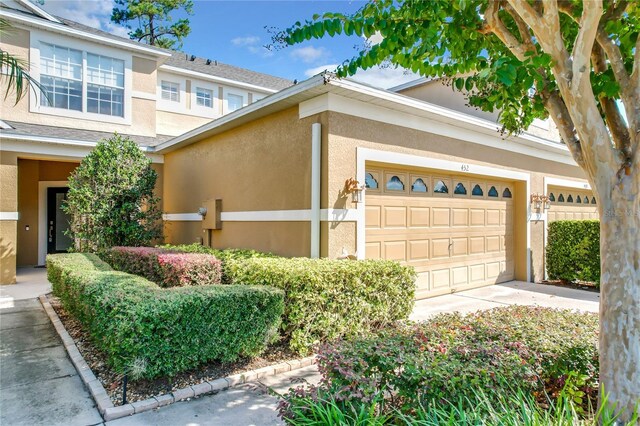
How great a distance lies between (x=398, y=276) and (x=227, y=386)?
9.77ft

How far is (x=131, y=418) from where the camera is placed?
3.51 m

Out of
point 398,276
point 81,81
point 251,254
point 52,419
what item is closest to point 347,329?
point 398,276

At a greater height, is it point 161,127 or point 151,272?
point 161,127

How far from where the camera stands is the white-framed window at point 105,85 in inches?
484

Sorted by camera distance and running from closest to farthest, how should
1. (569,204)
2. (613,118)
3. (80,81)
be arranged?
(613,118) → (80,81) → (569,204)

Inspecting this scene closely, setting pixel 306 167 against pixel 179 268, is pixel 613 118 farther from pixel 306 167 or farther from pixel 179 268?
pixel 179 268

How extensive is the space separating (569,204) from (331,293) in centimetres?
1054

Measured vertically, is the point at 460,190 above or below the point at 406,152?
below

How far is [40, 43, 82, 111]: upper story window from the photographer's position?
11500 millimetres

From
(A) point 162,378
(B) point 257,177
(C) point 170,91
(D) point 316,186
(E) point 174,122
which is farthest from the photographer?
(C) point 170,91

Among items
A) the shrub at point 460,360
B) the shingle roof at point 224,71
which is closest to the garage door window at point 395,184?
the shrub at point 460,360

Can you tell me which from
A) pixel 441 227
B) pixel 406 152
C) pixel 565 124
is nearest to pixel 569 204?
pixel 441 227

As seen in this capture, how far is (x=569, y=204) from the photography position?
12383 mm

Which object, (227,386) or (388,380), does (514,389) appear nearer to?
(388,380)
